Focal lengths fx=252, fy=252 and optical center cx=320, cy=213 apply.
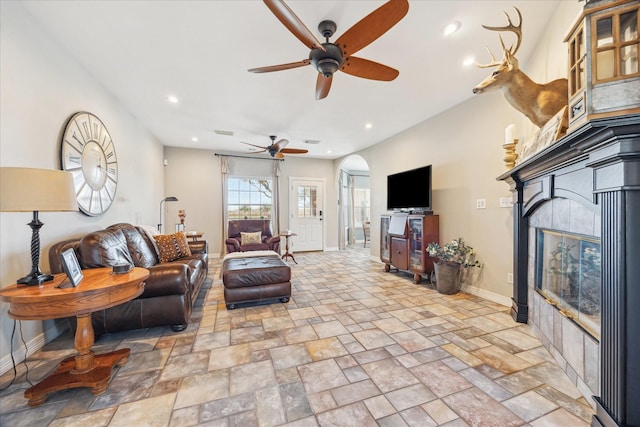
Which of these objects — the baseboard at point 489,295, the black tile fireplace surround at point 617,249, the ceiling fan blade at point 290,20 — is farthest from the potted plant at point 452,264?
the ceiling fan blade at point 290,20

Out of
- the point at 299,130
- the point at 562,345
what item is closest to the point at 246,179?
the point at 299,130

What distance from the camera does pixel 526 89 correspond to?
6.71ft

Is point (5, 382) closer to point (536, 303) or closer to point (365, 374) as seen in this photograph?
point (365, 374)

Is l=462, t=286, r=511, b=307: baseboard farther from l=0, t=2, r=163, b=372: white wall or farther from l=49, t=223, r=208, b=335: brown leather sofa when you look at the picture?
l=0, t=2, r=163, b=372: white wall

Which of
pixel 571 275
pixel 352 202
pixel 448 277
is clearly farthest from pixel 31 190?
pixel 352 202

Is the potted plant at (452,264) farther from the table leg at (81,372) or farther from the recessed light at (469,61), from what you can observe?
the table leg at (81,372)

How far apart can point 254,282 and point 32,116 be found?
239cm

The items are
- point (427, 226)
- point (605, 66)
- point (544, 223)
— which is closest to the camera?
point (605, 66)

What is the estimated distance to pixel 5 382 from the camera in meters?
1.64

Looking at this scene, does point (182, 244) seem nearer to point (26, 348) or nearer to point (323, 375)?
point (26, 348)

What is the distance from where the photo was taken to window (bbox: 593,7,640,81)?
1119mm

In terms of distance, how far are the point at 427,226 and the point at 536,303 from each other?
1763 mm

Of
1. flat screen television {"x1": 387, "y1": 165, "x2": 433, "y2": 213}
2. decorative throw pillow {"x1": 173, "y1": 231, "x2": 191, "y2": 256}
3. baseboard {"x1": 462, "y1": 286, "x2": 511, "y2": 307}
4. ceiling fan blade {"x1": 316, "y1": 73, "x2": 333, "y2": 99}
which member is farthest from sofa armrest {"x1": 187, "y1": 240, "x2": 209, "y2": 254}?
baseboard {"x1": 462, "y1": 286, "x2": 511, "y2": 307}

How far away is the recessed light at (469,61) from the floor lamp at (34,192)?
3.46 meters
